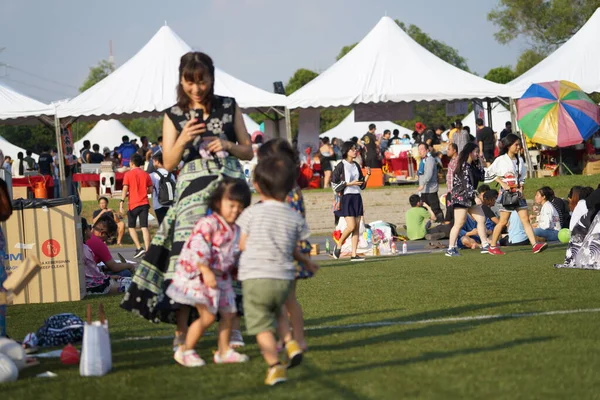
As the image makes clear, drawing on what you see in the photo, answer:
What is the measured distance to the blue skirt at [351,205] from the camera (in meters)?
17.1

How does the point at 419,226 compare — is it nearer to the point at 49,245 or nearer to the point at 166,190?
the point at 166,190

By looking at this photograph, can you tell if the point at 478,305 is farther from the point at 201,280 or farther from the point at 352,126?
the point at 352,126

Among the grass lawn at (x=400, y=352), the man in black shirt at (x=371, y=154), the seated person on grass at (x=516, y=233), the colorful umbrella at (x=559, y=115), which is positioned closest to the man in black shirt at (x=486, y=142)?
the colorful umbrella at (x=559, y=115)

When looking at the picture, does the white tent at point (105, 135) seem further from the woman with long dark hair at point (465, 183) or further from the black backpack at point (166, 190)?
the woman with long dark hair at point (465, 183)

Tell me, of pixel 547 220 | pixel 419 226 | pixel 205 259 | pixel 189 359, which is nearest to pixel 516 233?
pixel 547 220

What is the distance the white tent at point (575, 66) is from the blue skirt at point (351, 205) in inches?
501

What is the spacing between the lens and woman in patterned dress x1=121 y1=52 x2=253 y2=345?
263 inches

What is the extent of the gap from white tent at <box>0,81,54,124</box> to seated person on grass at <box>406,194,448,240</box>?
41.8 feet

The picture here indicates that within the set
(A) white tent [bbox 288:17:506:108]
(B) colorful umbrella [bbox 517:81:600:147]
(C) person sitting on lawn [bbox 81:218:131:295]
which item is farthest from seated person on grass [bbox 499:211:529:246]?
(A) white tent [bbox 288:17:506:108]

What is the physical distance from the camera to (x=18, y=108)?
30.3 meters

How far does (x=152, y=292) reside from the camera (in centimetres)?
678

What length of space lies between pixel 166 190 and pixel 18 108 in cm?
1467

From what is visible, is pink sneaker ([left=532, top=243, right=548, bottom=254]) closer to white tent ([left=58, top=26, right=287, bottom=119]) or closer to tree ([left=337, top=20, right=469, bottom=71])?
white tent ([left=58, top=26, right=287, bottom=119])

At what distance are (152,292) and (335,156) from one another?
2670cm
